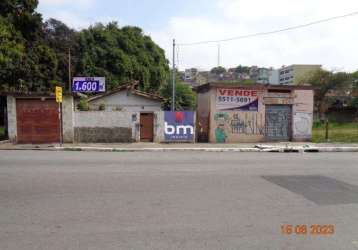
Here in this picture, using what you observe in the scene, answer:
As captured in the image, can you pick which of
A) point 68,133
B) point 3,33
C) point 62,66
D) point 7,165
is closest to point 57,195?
point 7,165

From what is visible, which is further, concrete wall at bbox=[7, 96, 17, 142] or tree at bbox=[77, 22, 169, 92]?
tree at bbox=[77, 22, 169, 92]

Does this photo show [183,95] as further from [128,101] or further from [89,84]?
[89,84]

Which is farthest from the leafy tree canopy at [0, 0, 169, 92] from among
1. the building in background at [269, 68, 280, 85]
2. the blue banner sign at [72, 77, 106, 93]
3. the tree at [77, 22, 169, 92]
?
the building in background at [269, 68, 280, 85]

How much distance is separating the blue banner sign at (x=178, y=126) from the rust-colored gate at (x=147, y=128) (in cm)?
91

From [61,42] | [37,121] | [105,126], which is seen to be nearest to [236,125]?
[105,126]

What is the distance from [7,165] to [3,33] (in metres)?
15.5

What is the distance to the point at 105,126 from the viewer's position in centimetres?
1997

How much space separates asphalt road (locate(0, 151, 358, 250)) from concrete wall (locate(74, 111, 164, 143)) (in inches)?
389

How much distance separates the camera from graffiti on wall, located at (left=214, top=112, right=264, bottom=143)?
21.0 m

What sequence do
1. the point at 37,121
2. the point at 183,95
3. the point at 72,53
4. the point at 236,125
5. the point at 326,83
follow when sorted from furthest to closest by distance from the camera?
1. the point at 326,83
2. the point at 72,53
3. the point at 183,95
4. the point at 236,125
5. the point at 37,121

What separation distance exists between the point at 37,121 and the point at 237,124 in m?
12.9

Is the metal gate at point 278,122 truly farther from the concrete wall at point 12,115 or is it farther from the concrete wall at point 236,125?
the concrete wall at point 12,115

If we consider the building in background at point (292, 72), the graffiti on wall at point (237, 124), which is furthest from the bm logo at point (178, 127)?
the building in background at point (292, 72)

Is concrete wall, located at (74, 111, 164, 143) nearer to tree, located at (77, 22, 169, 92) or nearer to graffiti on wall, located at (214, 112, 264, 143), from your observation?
graffiti on wall, located at (214, 112, 264, 143)
